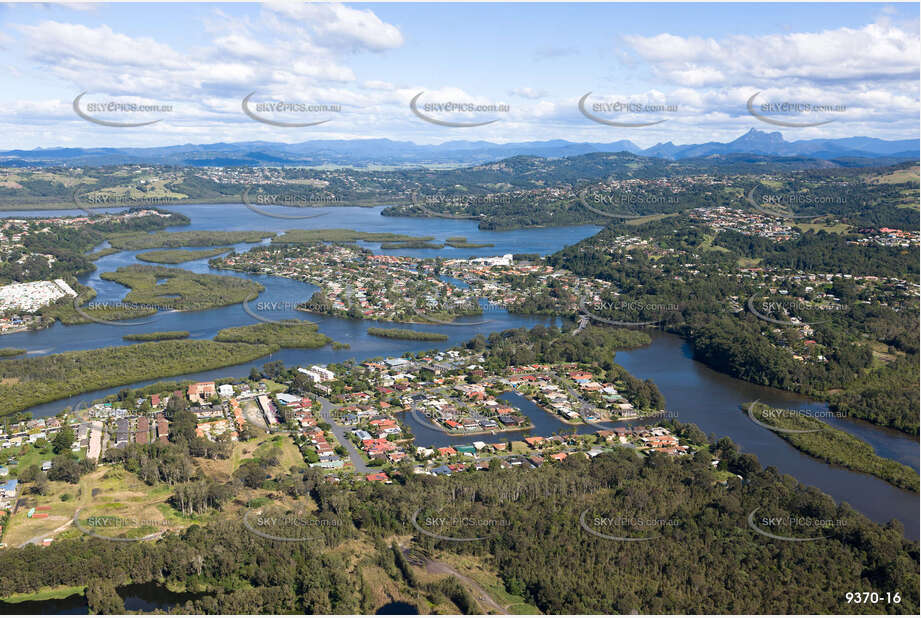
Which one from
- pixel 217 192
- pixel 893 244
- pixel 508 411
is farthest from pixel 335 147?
pixel 508 411

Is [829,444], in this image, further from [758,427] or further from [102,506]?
[102,506]

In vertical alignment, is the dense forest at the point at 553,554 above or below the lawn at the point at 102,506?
above

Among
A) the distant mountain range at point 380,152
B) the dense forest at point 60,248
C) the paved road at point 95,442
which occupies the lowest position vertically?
the paved road at point 95,442

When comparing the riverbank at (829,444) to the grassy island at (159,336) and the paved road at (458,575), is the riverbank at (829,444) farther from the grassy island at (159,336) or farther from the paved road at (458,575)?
the grassy island at (159,336)

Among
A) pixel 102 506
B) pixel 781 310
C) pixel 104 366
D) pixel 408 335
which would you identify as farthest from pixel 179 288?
pixel 781 310

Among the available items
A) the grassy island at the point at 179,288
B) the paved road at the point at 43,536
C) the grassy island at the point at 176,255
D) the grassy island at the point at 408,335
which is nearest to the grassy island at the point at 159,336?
the grassy island at the point at 179,288

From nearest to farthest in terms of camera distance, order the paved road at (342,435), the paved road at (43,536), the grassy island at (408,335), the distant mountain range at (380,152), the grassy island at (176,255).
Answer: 1. the paved road at (43,536)
2. the paved road at (342,435)
3. the grassy island at (408,335)
4. the grassy island at (176,255)
5. the distant mountain range at (380,152)

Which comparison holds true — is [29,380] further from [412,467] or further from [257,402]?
[412,467]

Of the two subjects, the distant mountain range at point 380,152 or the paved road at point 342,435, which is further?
the distant mountain range at point 380,152

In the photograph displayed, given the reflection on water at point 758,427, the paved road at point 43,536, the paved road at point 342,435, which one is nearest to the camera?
the paved road at point 43,536
